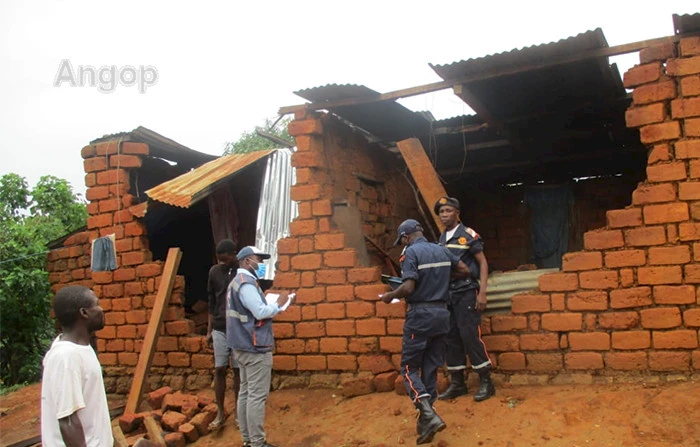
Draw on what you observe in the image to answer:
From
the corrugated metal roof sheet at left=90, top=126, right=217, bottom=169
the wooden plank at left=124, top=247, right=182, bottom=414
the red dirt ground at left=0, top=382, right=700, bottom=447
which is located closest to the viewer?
the red dirt ground at left=0, top=382, right=700, bottom=447

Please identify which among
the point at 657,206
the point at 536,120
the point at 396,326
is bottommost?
the point at 396,326

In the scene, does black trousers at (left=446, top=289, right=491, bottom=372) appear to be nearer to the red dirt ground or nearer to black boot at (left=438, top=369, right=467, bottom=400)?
black boot at (left=438, top=369, right=467, bottom=400)

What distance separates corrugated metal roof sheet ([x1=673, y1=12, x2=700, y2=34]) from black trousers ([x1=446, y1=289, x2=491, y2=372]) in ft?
8.74


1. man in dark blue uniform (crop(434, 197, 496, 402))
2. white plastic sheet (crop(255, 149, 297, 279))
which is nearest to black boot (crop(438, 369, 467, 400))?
man in dark blue uniform (crop(434, 197, 496, 402))

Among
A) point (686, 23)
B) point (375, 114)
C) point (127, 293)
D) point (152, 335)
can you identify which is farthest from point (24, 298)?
point (686, 23)

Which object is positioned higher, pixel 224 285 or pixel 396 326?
pixel 224 285

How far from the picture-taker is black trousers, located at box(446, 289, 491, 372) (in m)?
5.17

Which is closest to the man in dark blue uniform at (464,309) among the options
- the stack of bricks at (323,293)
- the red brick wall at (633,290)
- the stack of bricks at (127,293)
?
the red brick wall at (633,290)

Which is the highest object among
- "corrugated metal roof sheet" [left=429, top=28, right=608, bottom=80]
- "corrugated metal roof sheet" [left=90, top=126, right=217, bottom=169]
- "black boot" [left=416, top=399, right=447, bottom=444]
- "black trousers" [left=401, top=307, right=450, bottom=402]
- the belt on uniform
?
"corrugated metal roof sheet" [left=429, top=28, right=608, bottom=80]

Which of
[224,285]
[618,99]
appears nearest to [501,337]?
[224,285]

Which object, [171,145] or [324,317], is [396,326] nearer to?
[324,317]

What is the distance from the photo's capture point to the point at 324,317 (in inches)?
244

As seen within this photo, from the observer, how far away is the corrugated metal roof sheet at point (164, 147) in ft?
24.4

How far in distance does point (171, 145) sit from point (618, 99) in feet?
17.2
